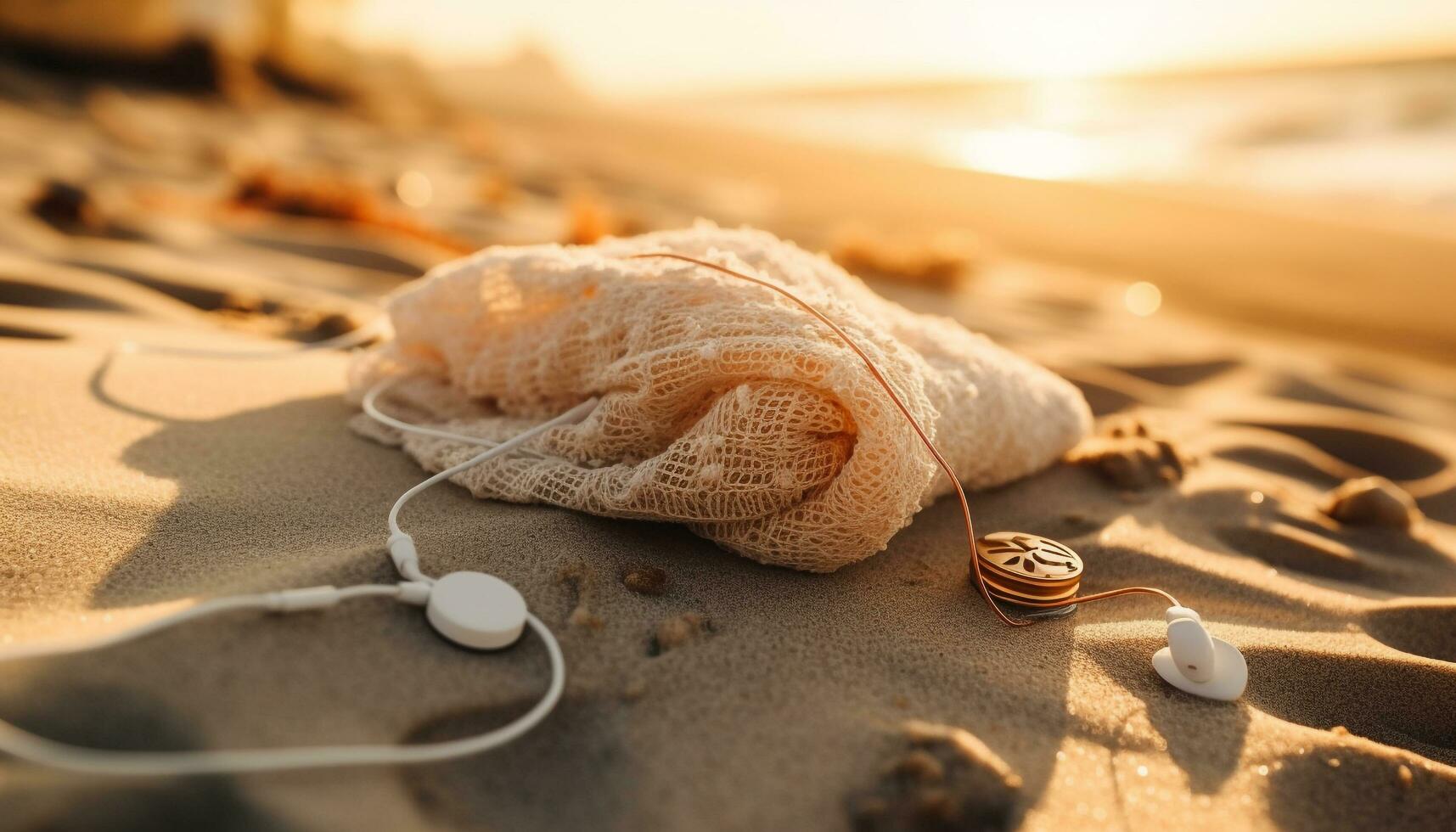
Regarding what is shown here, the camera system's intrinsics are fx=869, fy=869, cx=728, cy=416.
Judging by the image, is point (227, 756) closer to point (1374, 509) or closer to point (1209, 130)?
point (1374, 509)

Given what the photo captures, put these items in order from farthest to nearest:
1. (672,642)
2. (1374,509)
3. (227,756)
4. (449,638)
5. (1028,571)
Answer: (1374,509) → (1028,571) → (672,642) → (449,638) → (227,756)

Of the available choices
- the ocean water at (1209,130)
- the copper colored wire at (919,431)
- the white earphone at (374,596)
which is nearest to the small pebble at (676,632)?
the white earphone at (374,596)

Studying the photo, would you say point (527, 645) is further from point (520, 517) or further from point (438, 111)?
point (438, 111)

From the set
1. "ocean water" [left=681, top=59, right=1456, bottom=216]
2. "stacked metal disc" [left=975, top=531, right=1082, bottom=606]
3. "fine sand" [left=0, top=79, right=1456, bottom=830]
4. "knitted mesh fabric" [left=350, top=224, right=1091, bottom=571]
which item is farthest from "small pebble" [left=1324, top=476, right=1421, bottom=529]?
"ocean water" [left=681, top=59, right=1456, bottom=216]

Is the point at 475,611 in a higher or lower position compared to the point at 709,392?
lower

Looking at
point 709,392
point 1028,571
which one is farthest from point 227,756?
point 1028,571

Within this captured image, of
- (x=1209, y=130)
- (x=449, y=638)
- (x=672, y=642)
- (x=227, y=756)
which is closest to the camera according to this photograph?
(x=227, y=756)

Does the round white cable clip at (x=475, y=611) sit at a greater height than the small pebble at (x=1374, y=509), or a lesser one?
greater

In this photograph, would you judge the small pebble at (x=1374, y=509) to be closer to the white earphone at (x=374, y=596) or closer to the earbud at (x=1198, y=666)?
the earbud at (x=1198, y=666)
